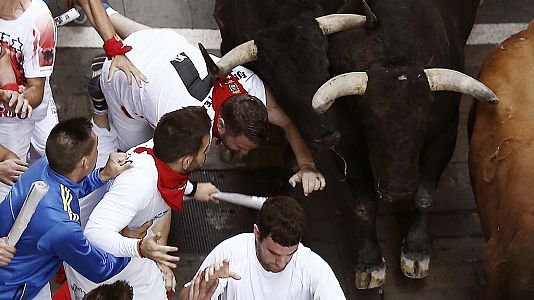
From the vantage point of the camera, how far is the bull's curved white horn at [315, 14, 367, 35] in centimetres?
601

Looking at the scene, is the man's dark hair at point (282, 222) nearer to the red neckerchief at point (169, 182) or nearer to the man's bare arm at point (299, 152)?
the red neckerchief at point (169, 182)

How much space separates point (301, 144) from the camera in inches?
234

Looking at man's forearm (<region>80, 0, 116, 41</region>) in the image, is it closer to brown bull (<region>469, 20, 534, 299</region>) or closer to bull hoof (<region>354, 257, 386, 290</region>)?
bull hoof (<region>354, 257, 386, 290</region>)

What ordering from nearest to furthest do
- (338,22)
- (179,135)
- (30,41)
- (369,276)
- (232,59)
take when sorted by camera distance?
→ (179,135) → (30,41) → (232,59) → (338,22) → (369,276)

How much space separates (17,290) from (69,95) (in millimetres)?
3032

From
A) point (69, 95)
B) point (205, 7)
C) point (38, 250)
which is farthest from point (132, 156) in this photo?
point (205, 7)

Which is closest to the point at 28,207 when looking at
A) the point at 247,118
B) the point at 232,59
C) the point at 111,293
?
the point at 111,293

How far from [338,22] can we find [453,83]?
916mm

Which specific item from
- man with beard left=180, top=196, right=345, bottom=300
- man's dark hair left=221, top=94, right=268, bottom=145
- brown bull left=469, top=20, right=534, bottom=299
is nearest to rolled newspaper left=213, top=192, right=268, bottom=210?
man's dark hair left=221, top=94, right=268, bottom=145

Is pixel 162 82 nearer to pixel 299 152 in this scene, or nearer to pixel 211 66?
pixel 211 66

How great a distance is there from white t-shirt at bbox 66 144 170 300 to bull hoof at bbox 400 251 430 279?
2129 mm

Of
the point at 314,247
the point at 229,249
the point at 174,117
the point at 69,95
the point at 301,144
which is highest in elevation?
the point at 174,117

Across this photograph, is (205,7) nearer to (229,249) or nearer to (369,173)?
(369,173)

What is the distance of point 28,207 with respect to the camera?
14.0 ft
